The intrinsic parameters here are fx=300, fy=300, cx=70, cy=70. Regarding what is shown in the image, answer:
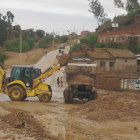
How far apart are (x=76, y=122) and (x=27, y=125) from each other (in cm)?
278

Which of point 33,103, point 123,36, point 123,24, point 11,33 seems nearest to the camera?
point 33,103

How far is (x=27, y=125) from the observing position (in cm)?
1386

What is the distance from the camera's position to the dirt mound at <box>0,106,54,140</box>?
1231 cm

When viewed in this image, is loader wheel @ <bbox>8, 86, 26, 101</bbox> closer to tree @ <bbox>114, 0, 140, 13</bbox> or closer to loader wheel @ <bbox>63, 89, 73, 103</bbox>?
loader wheel @ <bbox>63, 89, 73, 103</bbox>

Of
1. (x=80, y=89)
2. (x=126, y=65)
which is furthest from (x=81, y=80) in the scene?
(x=126, y=65)

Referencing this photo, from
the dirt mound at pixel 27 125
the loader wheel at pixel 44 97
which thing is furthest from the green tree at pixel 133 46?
the dirt mound at pixel 27 125

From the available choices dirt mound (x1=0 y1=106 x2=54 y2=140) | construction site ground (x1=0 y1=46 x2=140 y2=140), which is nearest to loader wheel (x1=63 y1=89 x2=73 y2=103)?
construction site ground (x1=0 y1=46 x2=140 y2=140)

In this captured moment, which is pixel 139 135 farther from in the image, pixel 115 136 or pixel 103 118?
pixel 103 118

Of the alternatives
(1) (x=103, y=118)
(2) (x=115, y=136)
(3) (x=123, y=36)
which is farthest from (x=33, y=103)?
(3) (x=123, y=36)

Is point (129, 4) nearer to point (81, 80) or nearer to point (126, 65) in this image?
point (126, 65)

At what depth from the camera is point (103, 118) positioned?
52.5 ft

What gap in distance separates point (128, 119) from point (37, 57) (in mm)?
59699

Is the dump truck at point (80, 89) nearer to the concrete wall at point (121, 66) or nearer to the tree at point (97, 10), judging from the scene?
the concrete wall at point (121, 66)

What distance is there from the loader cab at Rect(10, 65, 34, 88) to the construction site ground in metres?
2.22
